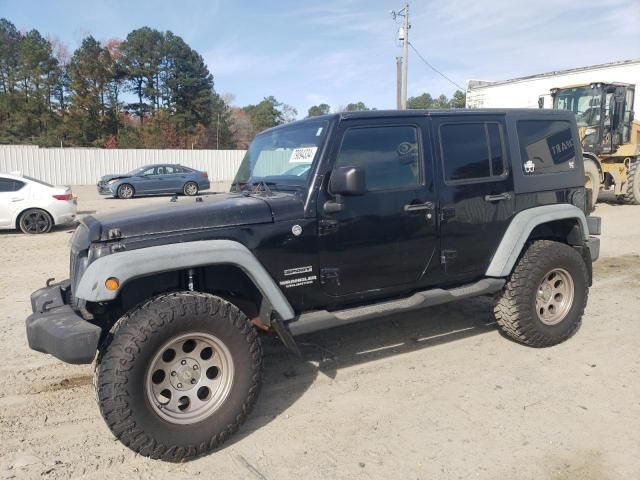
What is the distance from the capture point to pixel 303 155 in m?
3.70

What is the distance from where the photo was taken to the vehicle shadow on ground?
3.71 metres

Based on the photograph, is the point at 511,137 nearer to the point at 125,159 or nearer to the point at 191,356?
the point at 191,356

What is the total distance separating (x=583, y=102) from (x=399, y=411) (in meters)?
14.6

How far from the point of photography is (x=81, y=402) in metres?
3.62

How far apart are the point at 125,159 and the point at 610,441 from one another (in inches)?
1239

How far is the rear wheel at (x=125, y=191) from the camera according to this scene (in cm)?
2009

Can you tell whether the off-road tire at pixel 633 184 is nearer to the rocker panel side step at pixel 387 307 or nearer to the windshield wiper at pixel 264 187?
the rocker panel side step at pixel 387 307

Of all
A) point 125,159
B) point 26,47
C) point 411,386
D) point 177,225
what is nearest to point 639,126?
point 411,386

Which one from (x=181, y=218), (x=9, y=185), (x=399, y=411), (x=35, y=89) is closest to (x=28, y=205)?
(x=9, y=185)

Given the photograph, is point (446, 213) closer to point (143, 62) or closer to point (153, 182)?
point (153, 182)

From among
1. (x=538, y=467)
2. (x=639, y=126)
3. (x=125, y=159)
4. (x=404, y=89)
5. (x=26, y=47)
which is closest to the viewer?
(x=538, y=467)

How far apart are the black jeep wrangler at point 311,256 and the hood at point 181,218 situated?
1 cm

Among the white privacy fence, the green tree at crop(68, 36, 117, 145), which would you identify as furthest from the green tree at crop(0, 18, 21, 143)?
the white privacy fence

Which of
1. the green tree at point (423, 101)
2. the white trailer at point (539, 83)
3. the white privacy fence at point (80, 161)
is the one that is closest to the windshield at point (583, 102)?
the white trailer at point (539, 83)
